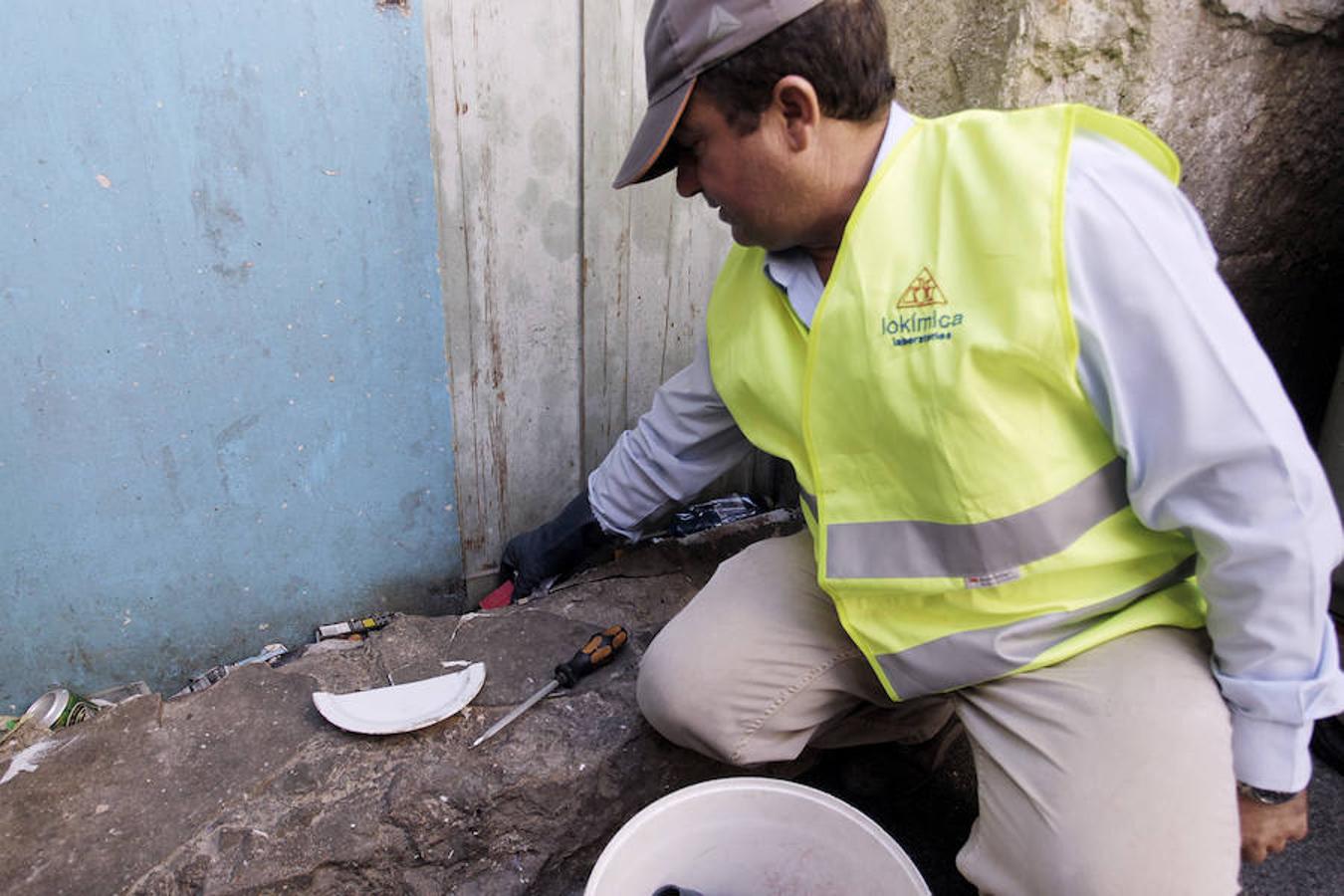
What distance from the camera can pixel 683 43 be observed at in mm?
1282

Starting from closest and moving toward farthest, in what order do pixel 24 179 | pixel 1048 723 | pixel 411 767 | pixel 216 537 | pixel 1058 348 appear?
1. pixel 1058 348
2. pixel 1048 723
3. pixel 24 179
4. pixel 411 767
5. pixel 216 537

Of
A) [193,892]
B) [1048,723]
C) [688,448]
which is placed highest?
[688,448]

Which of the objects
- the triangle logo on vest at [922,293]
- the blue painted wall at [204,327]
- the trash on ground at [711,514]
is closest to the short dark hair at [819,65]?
the triangle logo on vest at [922,293]

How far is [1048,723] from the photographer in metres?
1.34

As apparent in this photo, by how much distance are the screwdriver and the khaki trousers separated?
0.23m

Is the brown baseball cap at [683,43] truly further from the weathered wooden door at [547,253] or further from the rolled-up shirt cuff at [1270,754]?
Answer: the rolled-up shirt cuff at [1270,754]

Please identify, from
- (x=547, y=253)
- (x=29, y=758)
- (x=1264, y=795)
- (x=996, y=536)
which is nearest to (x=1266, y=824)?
(x=1264, y=795)

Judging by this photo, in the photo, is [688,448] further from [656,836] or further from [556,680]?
[656,836]

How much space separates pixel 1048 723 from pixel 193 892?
1491 millimetres

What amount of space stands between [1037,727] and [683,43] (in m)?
1.17

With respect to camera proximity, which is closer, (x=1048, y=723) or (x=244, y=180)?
(x=1048, y=723)

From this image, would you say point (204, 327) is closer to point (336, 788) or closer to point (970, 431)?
point (336, 788)

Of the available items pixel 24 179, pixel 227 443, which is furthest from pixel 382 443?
pixel 24 179

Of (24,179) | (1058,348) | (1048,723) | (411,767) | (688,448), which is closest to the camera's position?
(1058,348)
